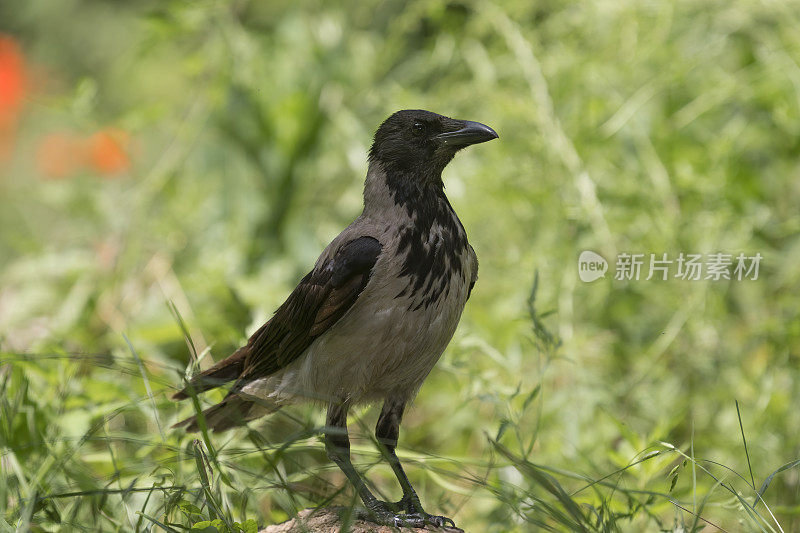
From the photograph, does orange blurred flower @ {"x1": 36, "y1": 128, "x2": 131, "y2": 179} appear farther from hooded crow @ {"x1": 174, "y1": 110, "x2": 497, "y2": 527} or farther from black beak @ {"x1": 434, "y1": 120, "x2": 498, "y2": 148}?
black beak @ {"x1": 434, "y1": 120, "x2": 498, "y2": 148}

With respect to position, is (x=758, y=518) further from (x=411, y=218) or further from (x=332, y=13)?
(x=332, y=13)

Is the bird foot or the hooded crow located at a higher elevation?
the hooded crow

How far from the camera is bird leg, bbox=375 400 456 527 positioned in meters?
2.25

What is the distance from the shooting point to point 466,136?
2430mm

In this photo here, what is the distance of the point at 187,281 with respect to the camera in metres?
4.45

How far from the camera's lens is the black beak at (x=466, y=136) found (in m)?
2.40

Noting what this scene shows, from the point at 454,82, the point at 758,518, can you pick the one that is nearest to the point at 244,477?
the point at 758,518

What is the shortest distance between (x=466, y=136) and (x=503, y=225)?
2.20 meters

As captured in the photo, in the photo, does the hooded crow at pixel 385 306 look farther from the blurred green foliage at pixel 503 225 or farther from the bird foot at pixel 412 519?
the blurred green foliage at pixel 503 225

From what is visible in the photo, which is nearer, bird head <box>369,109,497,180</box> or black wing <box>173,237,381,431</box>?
black wing <box>173,237,381,431</box>

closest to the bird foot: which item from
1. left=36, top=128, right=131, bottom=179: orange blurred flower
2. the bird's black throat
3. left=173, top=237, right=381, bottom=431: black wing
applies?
left=173, top=237, right=381, bottom=431: black wing

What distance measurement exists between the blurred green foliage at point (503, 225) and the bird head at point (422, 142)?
0.65 meters

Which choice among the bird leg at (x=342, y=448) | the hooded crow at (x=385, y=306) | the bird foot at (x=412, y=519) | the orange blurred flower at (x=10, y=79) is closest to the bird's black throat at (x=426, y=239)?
the hooded crow at (x=385, y=306)

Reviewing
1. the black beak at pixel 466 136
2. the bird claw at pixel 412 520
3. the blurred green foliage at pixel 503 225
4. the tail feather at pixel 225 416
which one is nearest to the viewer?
the bird claw at pixel 412 520
